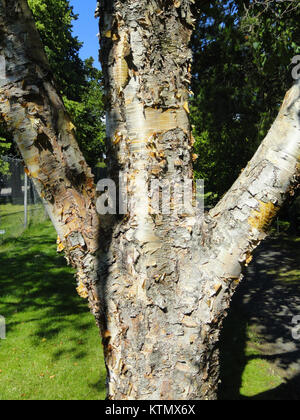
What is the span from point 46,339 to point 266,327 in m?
3.32

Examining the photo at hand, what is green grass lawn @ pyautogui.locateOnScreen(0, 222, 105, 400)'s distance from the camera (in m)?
3.78

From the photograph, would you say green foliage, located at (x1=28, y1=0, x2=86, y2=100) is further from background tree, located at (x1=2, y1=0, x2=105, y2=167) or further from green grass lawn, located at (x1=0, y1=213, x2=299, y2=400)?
green grass lawn, located at (x1=0, y1=213, x2=299, y2=400)

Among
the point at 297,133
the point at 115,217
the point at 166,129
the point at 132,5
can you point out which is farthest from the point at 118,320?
the point at 132,5

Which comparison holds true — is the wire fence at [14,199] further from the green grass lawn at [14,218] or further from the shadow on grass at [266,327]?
the shadow on grass at [266,327]

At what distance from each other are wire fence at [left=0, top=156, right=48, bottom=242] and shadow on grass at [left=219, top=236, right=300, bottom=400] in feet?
20.4

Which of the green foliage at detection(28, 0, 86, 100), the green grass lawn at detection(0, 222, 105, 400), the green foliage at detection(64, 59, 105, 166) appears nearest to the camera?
the green grass lawn at detection(0, 222, 105, 400)

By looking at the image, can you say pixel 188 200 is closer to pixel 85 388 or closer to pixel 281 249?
pixel 85 388

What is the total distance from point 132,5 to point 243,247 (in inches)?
54.0

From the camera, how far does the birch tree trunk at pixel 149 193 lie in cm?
177

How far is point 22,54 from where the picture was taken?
179cm

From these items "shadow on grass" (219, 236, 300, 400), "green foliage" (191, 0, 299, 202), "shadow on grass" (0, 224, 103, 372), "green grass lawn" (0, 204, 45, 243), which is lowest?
"shadow on grass" (219, 236, 300, 400)

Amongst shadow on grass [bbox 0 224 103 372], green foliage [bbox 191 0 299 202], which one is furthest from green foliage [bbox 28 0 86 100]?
shadow on grass [bbox 0 224 103 372]

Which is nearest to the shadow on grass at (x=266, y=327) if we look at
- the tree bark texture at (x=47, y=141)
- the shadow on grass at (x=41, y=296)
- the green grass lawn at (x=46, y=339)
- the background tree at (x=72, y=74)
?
the green grass lawn at (x=46, y=339)

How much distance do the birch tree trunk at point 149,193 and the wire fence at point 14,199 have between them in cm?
741
